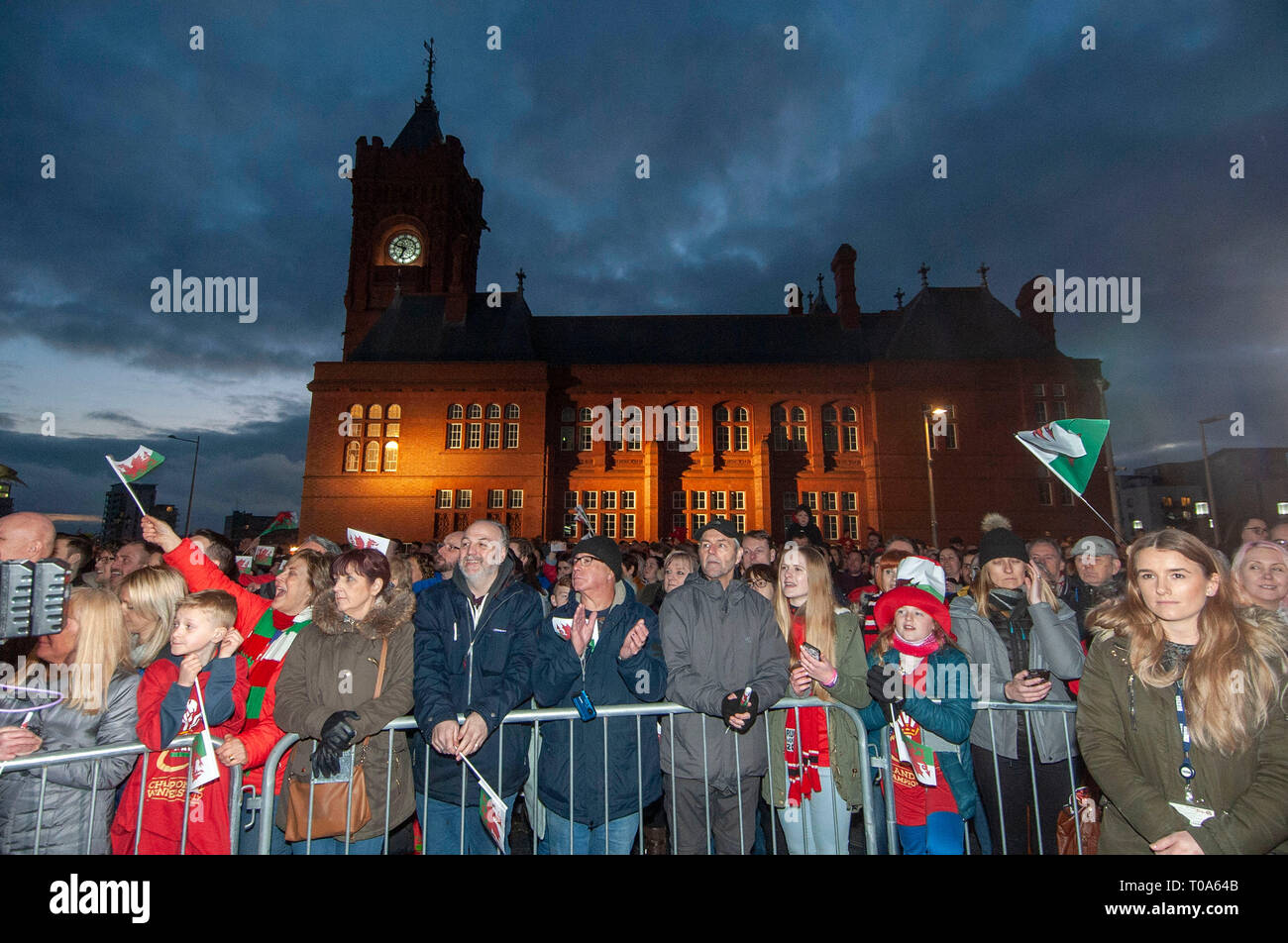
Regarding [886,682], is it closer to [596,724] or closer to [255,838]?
[596,724]

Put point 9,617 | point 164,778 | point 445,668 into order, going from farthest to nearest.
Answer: point 445,668 → point 164,778 → point 9,617

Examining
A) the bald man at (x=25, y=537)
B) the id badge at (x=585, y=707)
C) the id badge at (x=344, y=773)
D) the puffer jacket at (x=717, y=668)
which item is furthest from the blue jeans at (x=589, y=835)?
the bald man at (x=25, y=537)

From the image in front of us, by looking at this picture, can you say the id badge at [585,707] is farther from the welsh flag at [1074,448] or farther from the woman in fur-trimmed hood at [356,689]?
the welsh flag at [1074,448]

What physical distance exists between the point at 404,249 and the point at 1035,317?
112 feet

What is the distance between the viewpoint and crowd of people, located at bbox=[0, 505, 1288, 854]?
289cm

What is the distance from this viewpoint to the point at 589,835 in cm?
362

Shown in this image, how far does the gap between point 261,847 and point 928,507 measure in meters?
29.6

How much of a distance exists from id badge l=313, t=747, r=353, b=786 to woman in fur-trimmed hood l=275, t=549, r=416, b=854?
0.22ft

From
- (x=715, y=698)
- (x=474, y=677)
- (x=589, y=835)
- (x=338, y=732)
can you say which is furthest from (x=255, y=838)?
(x=715, y=698)

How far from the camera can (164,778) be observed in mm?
3391

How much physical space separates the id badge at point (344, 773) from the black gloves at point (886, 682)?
9.71ft
